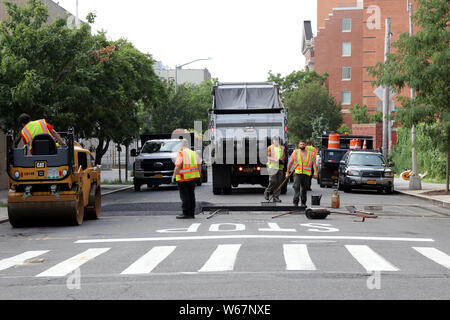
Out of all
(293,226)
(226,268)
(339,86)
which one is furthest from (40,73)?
(339,86)

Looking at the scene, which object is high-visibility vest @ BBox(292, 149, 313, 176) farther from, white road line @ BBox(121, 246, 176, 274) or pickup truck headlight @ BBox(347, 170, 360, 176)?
pickup truck headlight @ BBox(347, 170, 360, 176)

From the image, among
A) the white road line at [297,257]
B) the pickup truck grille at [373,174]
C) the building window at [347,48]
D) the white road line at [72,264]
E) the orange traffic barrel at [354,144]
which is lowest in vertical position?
the white road line at [72,264]

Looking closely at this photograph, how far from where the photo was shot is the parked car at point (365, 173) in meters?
27.5

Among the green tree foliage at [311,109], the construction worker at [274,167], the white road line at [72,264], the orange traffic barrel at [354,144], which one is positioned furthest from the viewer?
the green tree foliage at [311,109]

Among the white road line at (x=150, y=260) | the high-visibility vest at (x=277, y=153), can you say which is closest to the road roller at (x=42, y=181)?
the white road line at (x=150, y=260)

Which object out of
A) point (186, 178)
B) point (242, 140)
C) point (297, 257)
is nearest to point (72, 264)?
point (297, 257)

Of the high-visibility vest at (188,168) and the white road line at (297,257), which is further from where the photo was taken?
the high-visibility vest at (188,168)

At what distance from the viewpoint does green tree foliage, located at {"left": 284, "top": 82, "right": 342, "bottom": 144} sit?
71.0 metres

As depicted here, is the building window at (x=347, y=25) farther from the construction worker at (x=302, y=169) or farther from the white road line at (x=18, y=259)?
the white road line at (x=18, y=259)

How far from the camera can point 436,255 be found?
1074 cm

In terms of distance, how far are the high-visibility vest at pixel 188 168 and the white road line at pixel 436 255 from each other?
6775mm

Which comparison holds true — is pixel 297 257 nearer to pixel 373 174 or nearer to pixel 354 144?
pixel 373 174
